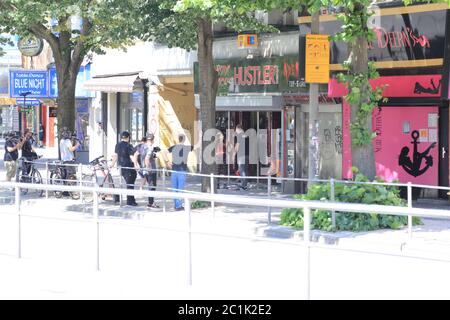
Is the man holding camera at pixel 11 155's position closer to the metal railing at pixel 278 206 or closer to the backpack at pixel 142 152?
the backpack at pixel 142 152

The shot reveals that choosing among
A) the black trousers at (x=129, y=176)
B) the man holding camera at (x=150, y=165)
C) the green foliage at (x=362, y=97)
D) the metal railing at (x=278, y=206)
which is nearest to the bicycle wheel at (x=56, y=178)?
the black trousers at (x=129, y=176)

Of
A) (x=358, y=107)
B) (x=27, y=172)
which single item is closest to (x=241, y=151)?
(x=27, y=172)

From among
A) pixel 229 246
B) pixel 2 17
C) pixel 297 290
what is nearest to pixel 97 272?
pixel 229 246

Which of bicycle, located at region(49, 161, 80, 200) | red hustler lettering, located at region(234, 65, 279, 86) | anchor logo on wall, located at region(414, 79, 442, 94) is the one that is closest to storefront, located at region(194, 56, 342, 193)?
red hustler lettering, located at region(234, 65, 279, 86)

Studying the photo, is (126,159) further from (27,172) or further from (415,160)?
(415,160)

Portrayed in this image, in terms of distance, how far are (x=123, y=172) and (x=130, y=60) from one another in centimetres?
1051

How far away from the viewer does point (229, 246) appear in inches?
352

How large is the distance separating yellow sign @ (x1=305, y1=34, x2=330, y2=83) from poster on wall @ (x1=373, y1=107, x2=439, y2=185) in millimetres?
4542

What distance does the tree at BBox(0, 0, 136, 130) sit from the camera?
66.2 feet

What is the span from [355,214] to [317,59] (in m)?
3.55

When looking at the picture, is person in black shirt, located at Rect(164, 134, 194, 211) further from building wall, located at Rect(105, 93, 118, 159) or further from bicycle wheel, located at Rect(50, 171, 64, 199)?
building wall, located at Rect(105, 93, 118, 159)

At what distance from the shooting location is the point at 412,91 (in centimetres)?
1977

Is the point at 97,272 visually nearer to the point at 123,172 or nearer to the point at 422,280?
the point at 422,280
